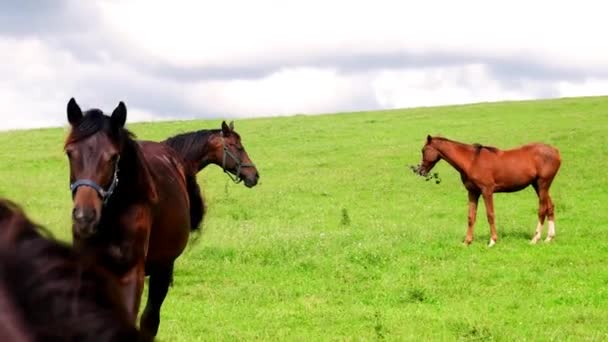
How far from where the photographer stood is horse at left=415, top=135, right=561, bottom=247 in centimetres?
1716

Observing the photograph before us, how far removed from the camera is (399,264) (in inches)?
507

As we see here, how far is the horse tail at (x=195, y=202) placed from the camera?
321 inches

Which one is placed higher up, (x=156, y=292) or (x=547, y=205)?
(x=156, y=292)

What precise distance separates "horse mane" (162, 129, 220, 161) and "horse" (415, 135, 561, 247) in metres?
8.33

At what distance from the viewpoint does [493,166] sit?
1736 centimetres

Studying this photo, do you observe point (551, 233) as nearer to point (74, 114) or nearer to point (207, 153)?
point (207, 153)

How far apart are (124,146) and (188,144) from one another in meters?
3.59

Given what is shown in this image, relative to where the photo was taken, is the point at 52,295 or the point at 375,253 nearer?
the point at 52,295

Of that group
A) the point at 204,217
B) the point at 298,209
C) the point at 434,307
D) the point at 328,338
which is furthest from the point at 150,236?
the point at 298,209

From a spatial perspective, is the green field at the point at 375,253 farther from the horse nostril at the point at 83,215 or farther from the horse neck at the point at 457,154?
the horse neck at the point at 457,154

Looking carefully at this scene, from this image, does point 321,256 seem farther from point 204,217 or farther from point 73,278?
point 73,278

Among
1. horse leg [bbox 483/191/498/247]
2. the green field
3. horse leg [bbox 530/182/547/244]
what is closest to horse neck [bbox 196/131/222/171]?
the green field

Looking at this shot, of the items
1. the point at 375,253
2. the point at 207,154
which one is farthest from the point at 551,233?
the point at 207,154

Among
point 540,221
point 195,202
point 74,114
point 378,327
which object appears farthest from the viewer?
point 540,221
